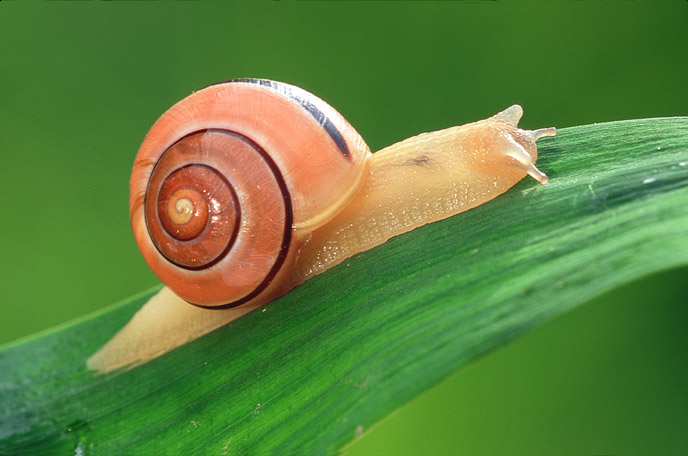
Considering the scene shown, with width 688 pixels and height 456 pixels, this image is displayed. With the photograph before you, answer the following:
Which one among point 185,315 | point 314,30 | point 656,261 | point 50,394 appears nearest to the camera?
point 656,261

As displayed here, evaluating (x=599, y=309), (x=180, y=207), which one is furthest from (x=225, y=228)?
(x=599, y=309)

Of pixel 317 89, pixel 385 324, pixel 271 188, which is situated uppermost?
pixel 317 89

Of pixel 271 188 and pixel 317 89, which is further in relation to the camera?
pixel 317 89

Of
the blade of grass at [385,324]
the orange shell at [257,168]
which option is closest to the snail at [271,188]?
the orange shell at [257,168]

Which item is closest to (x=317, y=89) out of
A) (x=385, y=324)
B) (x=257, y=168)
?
(x=257, y=168)

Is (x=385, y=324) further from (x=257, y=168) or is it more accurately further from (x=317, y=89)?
(x=317, y=89)

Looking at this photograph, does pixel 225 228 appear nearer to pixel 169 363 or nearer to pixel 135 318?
pixel 169 363

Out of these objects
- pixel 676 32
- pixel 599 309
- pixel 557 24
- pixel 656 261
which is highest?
pixel 557 24
